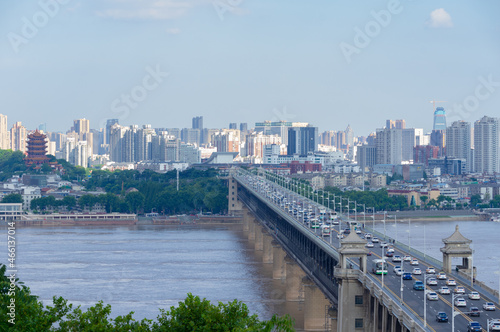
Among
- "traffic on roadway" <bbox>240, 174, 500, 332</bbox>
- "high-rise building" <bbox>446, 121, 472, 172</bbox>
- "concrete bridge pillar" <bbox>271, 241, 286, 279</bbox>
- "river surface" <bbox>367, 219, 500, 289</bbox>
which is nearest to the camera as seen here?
"traffic on roadway" <bbox>240, 174, 500, 332</bbox>

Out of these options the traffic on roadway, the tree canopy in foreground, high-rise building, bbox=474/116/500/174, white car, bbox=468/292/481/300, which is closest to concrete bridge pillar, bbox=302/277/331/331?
the traffic on roadway

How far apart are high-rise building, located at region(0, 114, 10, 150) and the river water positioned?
122703 mm

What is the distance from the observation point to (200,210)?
7462cm

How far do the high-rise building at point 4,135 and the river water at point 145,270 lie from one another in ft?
403

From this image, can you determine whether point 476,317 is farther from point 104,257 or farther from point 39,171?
point 39,171

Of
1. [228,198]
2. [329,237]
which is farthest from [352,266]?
[228,198]

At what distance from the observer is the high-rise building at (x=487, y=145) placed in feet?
450

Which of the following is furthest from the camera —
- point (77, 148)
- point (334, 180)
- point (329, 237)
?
point (77, 148)

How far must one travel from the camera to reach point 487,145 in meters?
139

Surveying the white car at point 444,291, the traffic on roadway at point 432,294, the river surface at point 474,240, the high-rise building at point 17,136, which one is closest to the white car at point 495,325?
the traffic on roadway at point 432,294

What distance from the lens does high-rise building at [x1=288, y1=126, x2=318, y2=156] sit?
17600 centimetres

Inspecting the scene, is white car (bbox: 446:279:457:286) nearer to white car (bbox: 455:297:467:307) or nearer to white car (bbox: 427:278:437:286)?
white car (bbox: 427:278:437:286)

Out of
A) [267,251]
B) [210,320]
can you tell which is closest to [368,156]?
[267,251]

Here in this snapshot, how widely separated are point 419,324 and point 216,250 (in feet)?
107
